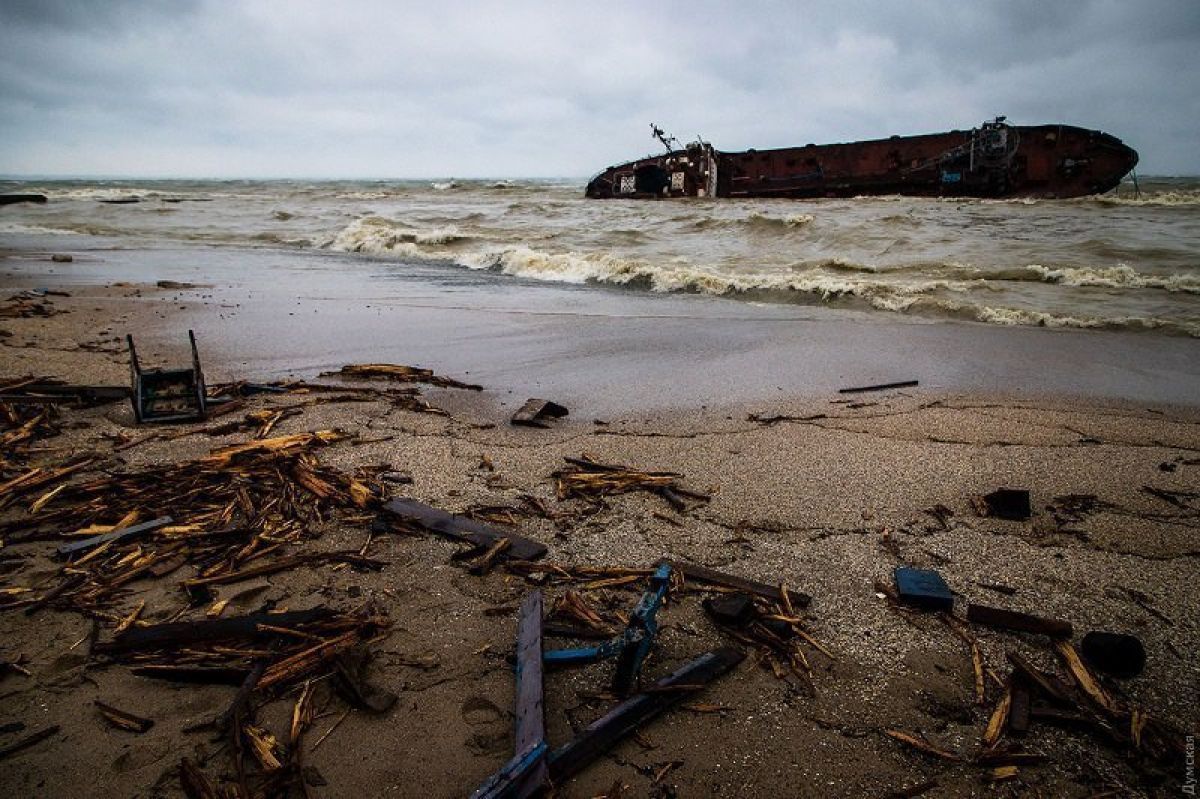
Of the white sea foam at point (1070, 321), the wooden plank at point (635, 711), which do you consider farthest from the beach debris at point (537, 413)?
the white sea foam at point (1070, 321)

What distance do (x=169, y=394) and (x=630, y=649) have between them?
181 inches

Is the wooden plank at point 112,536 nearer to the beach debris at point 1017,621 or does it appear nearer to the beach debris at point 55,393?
the beach debris at point 55,393

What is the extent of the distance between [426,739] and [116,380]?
18.4 feet

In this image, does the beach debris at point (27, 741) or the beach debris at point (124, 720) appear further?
the beach debris at point (124, 720)

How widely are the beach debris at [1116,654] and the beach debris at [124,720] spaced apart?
345 cm

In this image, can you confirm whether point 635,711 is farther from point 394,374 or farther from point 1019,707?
point 394,374

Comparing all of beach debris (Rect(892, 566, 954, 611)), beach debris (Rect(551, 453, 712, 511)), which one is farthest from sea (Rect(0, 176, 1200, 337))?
beach debris (Rect(892, 566, 954, 611))

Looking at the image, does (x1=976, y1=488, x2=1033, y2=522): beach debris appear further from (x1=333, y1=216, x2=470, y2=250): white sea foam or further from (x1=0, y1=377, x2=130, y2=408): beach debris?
(x1=333, y1=216, x2=470, y2=250): white sea foam

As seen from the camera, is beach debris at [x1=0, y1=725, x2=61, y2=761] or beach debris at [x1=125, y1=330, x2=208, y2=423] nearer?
beach debris at [x1=0, y1=725, x2=61, y2=761]

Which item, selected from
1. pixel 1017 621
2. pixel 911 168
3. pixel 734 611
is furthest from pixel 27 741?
pixel 911 168

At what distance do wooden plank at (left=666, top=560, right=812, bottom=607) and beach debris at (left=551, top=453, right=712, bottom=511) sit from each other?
2.12 feet

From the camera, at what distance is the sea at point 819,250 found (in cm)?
1020

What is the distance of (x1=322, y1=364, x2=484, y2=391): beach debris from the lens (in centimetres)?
603

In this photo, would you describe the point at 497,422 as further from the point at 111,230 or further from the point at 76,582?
the point at 111,230
